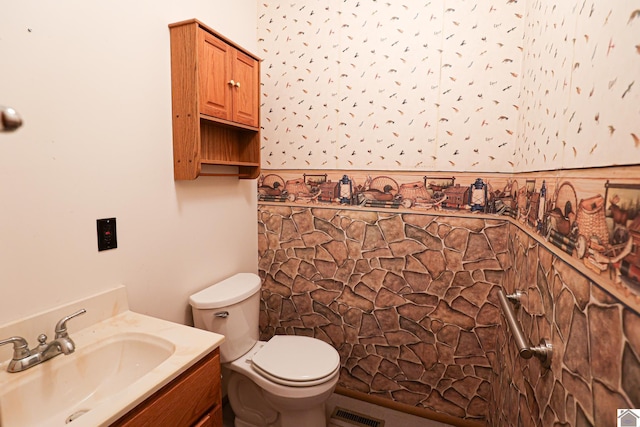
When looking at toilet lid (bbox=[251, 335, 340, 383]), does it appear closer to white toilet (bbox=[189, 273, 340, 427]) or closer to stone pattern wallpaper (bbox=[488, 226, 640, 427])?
white toilet (bbox=[189, 273, 340, 427])

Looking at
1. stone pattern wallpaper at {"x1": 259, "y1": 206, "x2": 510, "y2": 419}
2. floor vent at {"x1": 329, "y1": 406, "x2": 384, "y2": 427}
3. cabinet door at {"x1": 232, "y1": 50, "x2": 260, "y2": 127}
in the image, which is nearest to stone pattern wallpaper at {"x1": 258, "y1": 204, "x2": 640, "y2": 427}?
stone pattern wallpaper at {"x1": 259, "y1": 206, "x2": 510, "y2": 419}

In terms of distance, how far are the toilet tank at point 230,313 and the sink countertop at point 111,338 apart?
0.33m

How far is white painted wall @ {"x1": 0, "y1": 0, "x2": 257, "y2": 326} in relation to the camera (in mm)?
980

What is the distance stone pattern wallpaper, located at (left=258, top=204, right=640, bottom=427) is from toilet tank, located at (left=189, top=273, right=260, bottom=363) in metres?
0.42

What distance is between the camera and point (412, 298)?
5.98 feet

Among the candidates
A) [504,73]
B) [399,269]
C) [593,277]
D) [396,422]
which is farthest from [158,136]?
[396,422]

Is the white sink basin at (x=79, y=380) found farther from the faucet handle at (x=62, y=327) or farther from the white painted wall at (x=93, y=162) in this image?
the white painted wall at (x=93, y=162)

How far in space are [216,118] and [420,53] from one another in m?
1.13

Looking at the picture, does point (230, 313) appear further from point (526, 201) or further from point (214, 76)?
point (526, 201)

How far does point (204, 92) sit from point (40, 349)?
3.79ft

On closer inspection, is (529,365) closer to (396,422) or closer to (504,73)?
(396,422)

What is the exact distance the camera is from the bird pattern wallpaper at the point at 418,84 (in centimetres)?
113

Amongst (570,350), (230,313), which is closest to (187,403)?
(230,313)

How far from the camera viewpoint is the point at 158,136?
56.4 inches
